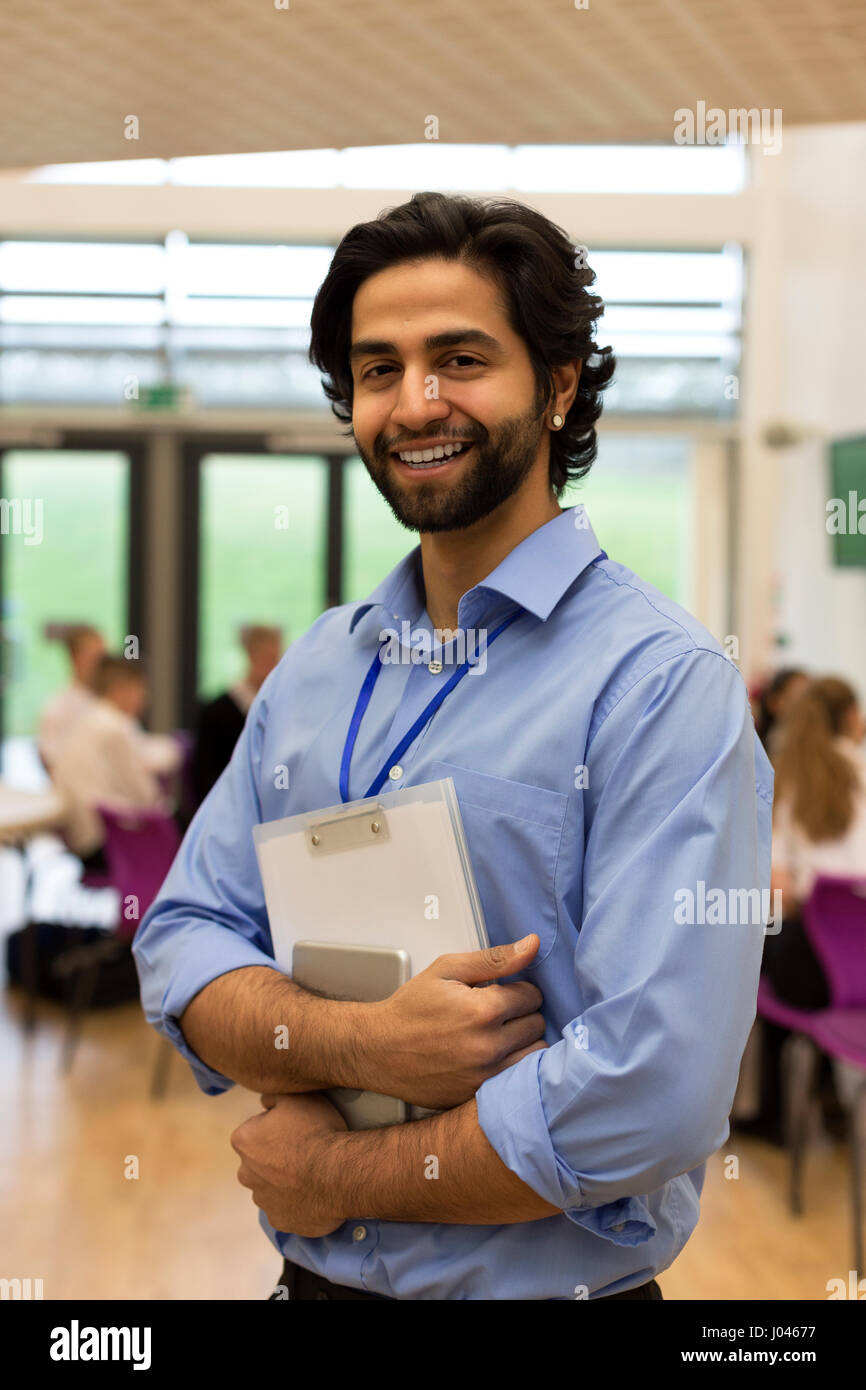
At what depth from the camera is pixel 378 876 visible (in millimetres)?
1228

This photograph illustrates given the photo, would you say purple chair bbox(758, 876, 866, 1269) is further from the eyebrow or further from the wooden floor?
the eyebrow

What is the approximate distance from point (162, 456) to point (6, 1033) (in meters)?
5.50

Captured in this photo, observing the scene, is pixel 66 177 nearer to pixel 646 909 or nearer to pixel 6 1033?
pixel 6 1033

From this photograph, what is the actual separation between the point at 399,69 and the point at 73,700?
192 inches

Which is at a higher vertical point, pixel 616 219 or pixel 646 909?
pixel 616 219

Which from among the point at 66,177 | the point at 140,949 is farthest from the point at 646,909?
the point at 66,177

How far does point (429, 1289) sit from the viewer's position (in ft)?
3.93

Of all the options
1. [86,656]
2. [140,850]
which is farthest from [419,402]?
[86,656]

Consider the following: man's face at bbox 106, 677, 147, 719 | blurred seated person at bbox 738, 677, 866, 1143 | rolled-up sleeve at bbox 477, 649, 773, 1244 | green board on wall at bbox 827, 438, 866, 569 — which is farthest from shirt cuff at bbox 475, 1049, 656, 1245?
green board on wall at bbox 827, 438, 866, 569

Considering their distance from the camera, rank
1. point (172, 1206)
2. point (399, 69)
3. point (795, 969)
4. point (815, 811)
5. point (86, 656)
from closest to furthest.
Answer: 1. point (399, 69)
2. point (172, 1206)
3. point (795, 969)
4. point (815, 811)
5. point (86, 656)

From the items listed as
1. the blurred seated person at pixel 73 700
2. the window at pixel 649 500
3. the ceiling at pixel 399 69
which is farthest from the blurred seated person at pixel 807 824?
the window at pixel 649 500

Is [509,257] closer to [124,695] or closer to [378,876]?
[378,876]

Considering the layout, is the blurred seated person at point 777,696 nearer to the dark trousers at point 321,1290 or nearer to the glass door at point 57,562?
the dark trousers at point 321,1290

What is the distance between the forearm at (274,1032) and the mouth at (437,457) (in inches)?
Result: 21.4
